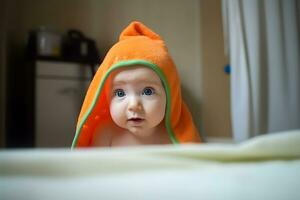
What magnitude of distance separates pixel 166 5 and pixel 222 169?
0.48 metres

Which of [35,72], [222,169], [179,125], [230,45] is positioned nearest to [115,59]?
[179,125]

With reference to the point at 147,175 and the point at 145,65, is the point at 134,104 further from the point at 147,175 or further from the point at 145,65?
the point at 147,175

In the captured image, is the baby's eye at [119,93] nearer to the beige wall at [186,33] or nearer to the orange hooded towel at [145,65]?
the orange hooded towel at [145,65]

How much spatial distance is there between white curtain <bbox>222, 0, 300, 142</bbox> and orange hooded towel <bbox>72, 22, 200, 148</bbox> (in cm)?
38

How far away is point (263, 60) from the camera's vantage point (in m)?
0.92

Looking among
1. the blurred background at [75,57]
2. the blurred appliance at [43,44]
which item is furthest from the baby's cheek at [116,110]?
the blurred appliance at [43,44]

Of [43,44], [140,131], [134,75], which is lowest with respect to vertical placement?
[140,131]

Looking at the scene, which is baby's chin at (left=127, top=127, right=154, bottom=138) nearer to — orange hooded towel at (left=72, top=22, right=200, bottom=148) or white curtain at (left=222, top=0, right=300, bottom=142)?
orange hooded towel at (left=72, top=22, right=200, bottom=148)

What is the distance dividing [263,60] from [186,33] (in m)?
0.45

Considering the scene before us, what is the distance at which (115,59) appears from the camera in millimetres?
477

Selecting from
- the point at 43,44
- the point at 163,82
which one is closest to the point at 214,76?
the point at 163,82

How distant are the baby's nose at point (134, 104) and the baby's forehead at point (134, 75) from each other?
0.11 ft

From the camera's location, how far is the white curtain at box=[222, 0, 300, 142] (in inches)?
33.9

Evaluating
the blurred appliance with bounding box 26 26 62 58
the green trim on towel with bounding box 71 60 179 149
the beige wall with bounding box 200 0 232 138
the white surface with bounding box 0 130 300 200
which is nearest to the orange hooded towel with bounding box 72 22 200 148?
the green trim on towel with bounding box 71 60 179 149
